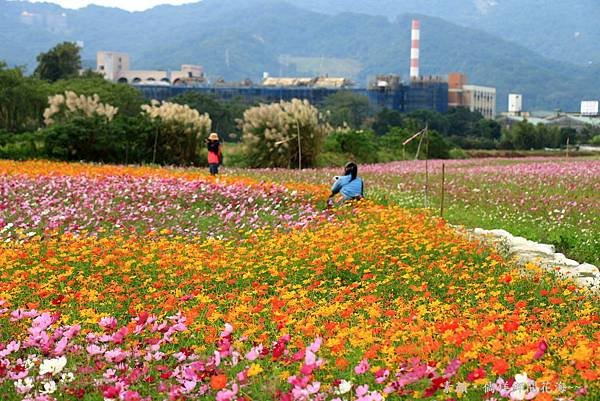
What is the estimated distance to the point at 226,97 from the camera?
152375mm

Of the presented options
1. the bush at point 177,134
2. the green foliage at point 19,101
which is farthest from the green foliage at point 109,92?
the bush at point 177,134

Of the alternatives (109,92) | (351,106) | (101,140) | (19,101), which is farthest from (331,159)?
(351,106)

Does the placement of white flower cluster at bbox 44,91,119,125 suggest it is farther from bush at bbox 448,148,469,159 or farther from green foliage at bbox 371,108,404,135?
green foliage at bbox 371,108,404,135

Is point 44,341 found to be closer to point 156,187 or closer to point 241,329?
point 241,329

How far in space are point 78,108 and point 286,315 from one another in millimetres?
34452

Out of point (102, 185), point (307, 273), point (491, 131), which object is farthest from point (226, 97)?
point (307, 273)

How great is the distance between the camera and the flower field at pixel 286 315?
458 centimetres

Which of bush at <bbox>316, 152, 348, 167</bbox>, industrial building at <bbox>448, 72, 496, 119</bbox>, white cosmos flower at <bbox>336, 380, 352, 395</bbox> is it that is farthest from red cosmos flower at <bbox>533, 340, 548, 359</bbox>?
industrial building at <bbox>448, 72, 496, 119</bbox>

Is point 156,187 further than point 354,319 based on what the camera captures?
Yes

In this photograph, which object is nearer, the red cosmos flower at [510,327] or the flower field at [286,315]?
the flower field at [286,315]

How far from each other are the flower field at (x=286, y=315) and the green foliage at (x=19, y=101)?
4481 cm

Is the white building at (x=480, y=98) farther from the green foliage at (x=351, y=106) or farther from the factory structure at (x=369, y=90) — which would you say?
the green foliage at (x=351, y=106)

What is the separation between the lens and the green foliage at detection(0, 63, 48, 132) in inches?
2229

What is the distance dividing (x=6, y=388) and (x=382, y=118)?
92369 millimetres
